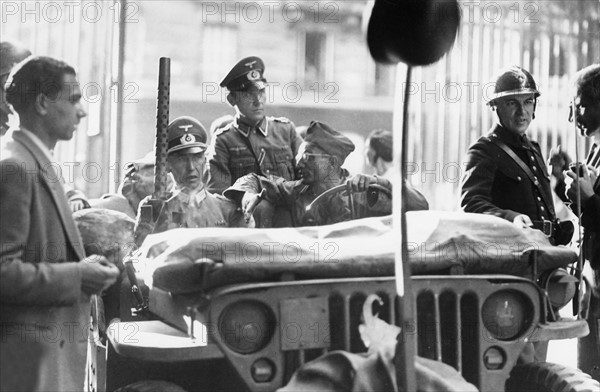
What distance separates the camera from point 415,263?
11.7 feet

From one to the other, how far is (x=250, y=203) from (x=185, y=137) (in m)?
0.53

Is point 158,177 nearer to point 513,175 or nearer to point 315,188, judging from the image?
point 315,188

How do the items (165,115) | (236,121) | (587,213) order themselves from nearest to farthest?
(165,115)
(587,213)
(236,121)

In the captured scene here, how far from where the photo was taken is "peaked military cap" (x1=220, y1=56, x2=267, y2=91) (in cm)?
550

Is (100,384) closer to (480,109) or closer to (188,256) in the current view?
(188,256)

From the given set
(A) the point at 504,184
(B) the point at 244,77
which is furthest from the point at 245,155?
(A) the point at 504,184

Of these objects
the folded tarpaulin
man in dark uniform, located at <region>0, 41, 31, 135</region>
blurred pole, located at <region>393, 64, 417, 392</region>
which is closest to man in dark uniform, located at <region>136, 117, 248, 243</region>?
man in dark uniform, located at <region>0, 41, 31, 135</region>

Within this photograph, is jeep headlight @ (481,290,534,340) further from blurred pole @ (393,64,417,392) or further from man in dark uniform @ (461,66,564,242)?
man in dark uniform @ (461,66,564,242)

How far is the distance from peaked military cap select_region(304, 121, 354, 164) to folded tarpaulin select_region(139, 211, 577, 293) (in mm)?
1220

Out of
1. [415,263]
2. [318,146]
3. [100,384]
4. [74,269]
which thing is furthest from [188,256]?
[318,146]

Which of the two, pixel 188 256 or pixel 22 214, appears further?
pixel 188 256

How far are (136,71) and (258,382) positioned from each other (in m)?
10.0

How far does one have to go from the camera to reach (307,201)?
16.3ft

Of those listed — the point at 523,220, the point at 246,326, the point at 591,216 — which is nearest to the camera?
the point at 246,326
